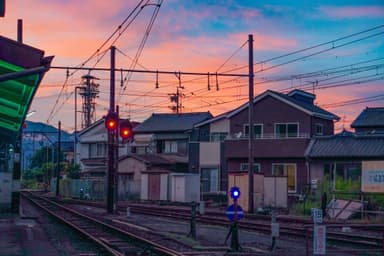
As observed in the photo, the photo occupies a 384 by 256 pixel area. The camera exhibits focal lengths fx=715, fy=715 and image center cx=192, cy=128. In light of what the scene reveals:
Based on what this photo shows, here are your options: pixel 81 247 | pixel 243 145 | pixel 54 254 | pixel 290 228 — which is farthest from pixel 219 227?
pixel 243 145

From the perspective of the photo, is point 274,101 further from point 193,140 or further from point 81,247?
point 81,247

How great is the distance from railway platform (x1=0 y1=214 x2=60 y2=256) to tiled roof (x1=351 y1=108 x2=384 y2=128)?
35.7 metres

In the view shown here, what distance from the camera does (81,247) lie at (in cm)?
2022

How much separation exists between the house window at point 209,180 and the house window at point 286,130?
7436 mm

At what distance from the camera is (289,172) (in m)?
49.6

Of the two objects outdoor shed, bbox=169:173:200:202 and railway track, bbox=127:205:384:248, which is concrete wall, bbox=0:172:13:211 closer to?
railway track, bbox=127:205:384:248

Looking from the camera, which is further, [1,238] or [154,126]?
[154,126]

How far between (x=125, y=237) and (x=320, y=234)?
10007 millimetres

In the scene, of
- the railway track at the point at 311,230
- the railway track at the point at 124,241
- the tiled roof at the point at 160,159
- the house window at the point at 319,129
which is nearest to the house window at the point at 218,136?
the tiled roof at the point at 160,159

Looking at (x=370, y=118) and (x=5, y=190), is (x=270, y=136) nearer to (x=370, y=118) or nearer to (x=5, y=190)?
(x=370, y=118)

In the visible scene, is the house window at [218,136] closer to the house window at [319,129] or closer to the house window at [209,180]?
the house window at [209,180]

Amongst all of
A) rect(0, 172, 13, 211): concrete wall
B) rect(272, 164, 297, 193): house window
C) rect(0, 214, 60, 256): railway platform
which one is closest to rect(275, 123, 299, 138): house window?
rect(272, 164, 297, 193): house window

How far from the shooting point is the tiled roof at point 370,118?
189 feet

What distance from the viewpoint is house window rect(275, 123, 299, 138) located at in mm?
52094
